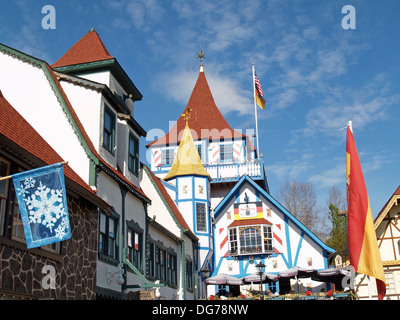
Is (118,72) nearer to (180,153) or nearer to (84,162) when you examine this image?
(84,162)

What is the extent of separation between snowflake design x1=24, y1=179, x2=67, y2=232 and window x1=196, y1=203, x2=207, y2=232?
19561mm

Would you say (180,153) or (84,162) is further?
(180,153)

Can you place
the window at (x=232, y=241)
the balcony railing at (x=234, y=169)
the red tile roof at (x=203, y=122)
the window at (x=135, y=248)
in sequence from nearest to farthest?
the window at (x=135, y=248) < the window at (x=232, y=241) < the balcony railing at (x=234, y=169) < the red tile roof at (x=203, y=122)

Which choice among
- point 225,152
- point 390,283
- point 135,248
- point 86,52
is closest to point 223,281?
point 390,283

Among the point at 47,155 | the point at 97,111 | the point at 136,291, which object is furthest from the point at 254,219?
the point at 47,155

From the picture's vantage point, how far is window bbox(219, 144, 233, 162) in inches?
1537

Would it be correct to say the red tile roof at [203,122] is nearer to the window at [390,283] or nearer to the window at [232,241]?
the window at [232,241]

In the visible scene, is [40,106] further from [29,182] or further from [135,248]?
[29,182]

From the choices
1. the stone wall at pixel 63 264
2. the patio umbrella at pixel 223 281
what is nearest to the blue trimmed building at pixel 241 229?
the patio umbrella at pixel 223 281

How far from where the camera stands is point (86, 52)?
18219 millimetres

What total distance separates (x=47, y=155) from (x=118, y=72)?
5701mm

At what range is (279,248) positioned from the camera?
96.8 ft

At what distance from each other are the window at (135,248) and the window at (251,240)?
13.0 meters

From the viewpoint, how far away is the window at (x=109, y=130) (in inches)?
636
